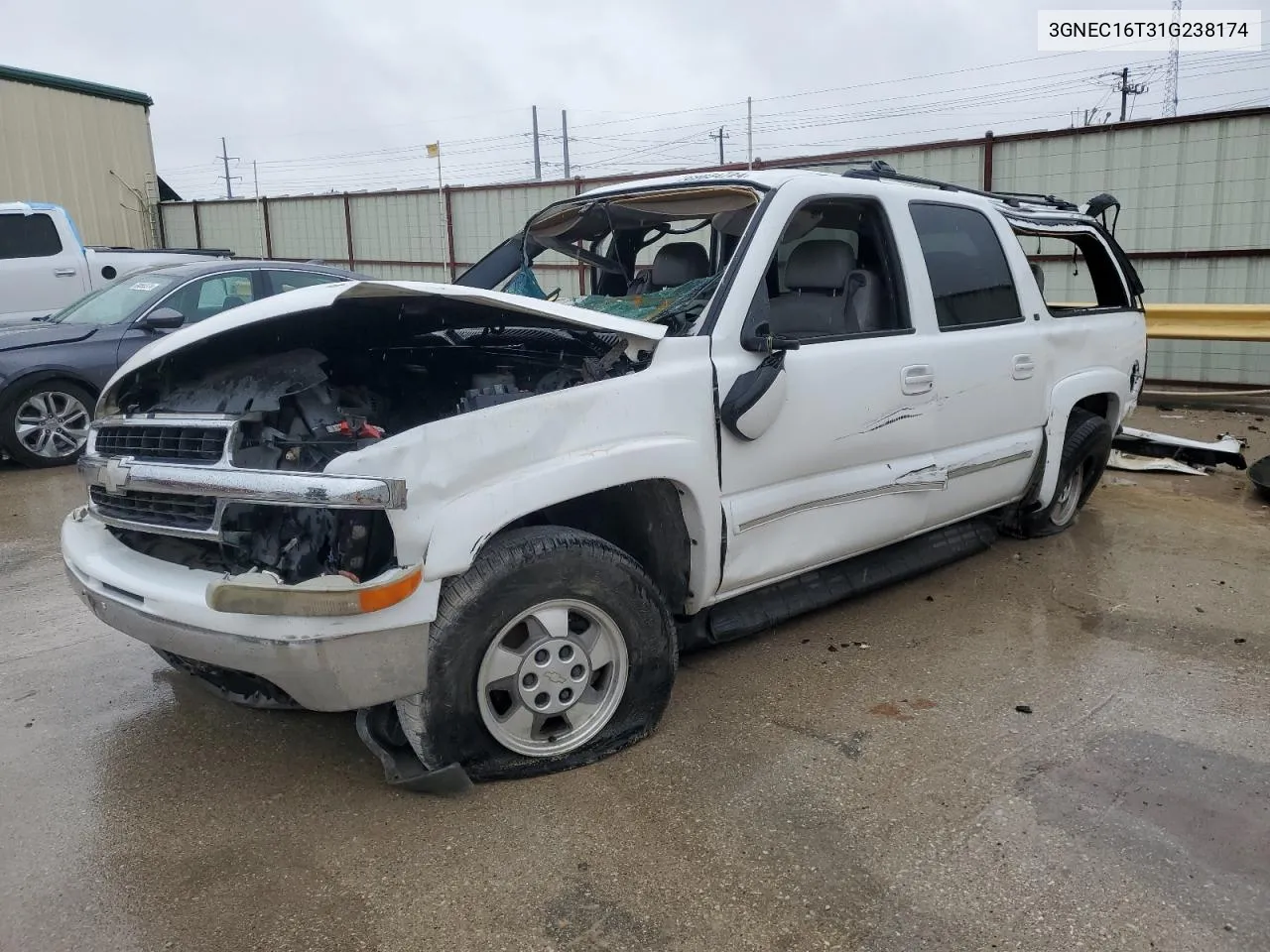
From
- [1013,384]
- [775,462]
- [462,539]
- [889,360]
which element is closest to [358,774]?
[462,539]

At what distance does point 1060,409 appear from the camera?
4.91m

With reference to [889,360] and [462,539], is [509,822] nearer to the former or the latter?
[462,539]

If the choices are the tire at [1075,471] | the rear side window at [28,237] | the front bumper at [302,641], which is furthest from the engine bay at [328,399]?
the rear side window at [28,237]

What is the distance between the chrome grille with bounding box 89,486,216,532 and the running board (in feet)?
5.69

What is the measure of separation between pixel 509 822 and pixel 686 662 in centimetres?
127

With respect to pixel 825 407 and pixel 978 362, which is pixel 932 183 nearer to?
pixel 978 362

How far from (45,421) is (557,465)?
6487mm

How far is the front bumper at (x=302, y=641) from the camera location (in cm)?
255

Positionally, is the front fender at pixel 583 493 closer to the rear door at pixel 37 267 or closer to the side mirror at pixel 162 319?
the side mirror at pixel 162 319

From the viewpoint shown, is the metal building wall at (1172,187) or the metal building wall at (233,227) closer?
the metal building wall at (1172,187)

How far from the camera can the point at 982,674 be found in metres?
3.84

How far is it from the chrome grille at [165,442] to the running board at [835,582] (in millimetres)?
1774

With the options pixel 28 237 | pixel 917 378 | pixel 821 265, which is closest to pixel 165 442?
pixel 821 265

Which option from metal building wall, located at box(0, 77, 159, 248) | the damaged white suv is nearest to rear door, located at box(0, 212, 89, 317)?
metal building wall, located at box(0, 77, 159, 248)
